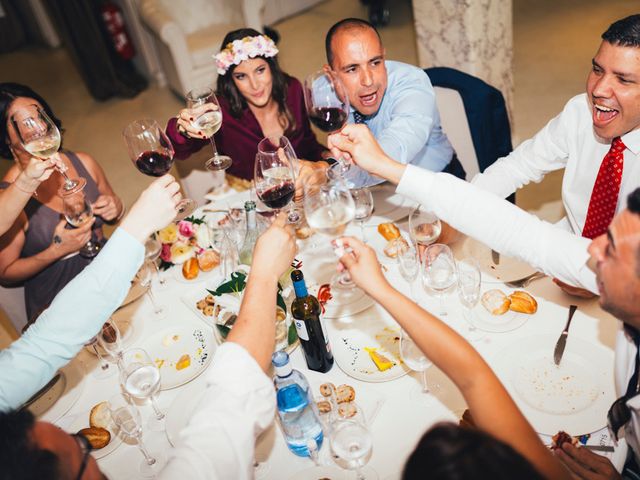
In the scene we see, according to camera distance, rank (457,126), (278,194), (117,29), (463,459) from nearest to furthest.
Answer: (463,459)
(278,194)
(457,126)
(117,29)

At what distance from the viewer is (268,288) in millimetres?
1273

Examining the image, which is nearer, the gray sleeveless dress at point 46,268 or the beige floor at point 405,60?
the gray sleeveless dress at point 46,268

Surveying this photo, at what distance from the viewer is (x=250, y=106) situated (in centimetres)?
272

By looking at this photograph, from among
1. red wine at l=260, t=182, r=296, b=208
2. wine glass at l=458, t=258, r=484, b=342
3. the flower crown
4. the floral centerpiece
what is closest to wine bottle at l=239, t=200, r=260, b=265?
red wine at l=260, t=182, r=296, b=208

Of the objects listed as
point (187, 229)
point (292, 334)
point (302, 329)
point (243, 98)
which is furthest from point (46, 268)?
point (302, 329)

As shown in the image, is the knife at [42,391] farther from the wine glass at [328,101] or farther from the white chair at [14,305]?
the wine glass at [328,101]

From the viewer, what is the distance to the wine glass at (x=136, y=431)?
4.37 feet

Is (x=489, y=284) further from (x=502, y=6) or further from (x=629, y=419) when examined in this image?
(x=502, y=6)

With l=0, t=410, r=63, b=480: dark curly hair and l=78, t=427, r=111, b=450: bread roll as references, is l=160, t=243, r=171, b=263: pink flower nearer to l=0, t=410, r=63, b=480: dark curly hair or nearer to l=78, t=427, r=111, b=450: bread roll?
l=78, t=427, r=111, b=450: bread roll

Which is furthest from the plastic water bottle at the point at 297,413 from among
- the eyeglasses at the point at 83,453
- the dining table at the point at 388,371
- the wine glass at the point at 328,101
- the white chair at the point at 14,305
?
the white chair at the point at 14,305

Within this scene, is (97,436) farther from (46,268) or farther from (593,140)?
(593,140)

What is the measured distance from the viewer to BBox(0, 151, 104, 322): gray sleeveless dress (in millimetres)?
2320

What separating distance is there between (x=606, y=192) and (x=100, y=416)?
1777 millimetres

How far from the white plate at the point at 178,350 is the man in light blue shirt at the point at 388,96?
789 mm
